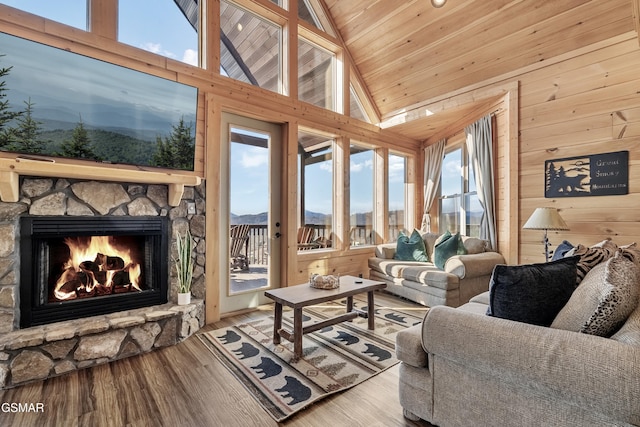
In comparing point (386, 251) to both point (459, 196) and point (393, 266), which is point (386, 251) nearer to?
point (393, 266)

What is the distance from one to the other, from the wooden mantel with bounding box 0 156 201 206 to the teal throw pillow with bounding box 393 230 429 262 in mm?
3138

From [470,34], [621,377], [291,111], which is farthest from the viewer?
[291,111]

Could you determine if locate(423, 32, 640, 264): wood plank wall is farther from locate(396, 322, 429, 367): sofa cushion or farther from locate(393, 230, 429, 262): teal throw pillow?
locate(396, 322, 429, 367): sofa cushion

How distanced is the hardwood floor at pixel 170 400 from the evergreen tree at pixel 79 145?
5.70ft

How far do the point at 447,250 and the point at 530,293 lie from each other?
105 inches

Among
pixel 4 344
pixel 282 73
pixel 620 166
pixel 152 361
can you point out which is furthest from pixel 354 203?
pixel 4 344

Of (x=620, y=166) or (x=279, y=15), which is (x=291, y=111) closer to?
(x=279, y=15)

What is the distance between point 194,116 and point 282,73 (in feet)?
5.22

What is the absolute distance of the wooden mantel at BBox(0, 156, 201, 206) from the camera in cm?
212

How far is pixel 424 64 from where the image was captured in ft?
14.4

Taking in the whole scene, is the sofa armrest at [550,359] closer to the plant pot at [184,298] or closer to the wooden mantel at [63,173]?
the plant pot at [184,298]

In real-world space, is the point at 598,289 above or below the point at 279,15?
below

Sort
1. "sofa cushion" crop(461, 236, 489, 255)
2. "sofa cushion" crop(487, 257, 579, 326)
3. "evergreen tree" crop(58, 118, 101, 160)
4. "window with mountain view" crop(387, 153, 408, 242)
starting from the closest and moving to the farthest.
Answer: "sofa cushion" crop(487, 257, 579, 326) < "evergreen tree" crop(58, 118, 101, 160) < "sofa cushion" crop(461, 236, 489, 255) < "window with mountain view" crop(387, 153, 408, 242)

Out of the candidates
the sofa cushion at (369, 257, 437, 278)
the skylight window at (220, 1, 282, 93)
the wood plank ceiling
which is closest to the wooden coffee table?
the sofa cushion at (369, 257, 437, 278)
